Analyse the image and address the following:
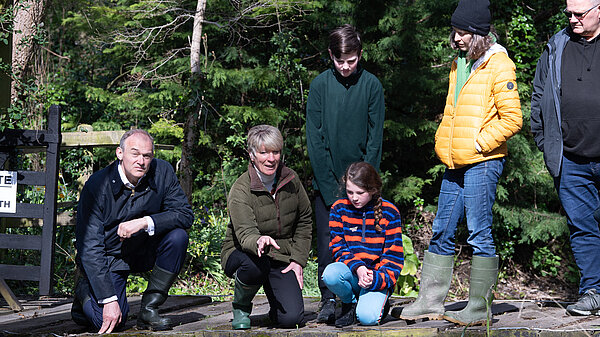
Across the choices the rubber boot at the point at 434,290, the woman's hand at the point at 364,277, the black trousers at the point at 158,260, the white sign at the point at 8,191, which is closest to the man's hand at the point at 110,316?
the black trousers at the point at 158,260

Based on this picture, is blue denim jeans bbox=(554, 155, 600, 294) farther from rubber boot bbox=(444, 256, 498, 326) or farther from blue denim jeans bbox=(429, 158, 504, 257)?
rubber boot bbox=(444, 256, 498, 326)

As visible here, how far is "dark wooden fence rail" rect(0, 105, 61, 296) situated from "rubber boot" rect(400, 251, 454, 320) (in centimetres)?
300

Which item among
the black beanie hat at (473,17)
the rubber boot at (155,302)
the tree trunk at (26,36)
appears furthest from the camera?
the tree trunk at (26,36)

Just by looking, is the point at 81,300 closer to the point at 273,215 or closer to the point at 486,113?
the point at 273,215

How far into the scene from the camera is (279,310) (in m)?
4.22

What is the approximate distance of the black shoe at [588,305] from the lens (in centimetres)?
413

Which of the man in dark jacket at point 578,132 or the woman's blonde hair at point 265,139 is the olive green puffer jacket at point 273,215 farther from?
the man in dark jacket at point 578,132

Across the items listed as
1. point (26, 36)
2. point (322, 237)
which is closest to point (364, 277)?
point (322, 237)

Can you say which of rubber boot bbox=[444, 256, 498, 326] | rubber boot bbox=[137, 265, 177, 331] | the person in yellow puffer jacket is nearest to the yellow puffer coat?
the person in yellow puffer jacket

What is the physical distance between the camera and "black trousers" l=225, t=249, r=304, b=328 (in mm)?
4172

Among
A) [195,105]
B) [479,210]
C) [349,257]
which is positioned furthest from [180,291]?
[479,210]

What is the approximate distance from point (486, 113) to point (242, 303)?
1.94 m

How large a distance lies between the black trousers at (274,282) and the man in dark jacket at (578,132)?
69.1 inches

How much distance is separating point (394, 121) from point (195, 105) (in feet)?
9.42
